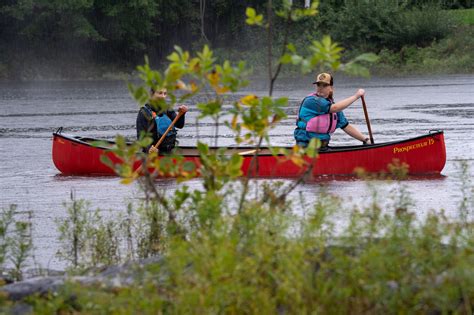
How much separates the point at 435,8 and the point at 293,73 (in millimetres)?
8183

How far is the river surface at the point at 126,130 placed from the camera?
1128 centimetres

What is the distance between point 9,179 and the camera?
13.9 metres

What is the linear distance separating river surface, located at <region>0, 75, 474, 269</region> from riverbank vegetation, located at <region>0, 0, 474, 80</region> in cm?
648

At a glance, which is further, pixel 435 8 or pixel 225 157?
pixel 435 8

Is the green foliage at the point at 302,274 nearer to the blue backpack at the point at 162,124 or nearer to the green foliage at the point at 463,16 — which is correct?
the blue backpack at the point at 162,124

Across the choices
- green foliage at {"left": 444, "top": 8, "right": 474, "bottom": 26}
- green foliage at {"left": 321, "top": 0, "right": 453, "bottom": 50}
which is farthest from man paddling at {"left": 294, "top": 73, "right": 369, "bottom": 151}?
green foliage at {"left": 444, "top": 8, "right": 474, "bottom": 26}

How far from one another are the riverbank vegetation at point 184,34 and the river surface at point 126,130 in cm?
648

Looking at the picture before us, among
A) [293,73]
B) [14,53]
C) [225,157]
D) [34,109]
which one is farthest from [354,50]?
[225,157]

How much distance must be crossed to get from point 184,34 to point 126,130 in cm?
3849

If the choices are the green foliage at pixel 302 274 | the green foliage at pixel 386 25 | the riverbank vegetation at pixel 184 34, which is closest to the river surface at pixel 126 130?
the green foliage at pixel 302 274

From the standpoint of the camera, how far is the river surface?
37.0 feet

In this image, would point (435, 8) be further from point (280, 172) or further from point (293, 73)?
point (280, 172)

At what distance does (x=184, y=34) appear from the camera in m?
59.9

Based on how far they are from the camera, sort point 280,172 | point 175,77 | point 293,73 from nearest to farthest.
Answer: point 175,77 → point 280,172 → point 293,73
